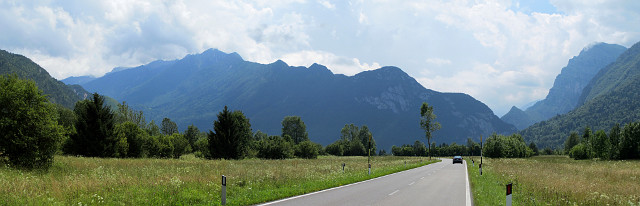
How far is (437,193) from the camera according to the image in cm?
1645

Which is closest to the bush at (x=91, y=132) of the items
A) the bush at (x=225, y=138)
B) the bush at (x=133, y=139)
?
the bush at (x=133, y=139)

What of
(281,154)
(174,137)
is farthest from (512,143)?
(174,137)

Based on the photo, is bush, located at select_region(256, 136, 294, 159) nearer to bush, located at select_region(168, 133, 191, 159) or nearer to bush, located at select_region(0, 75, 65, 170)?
bush, located at select_region(168, 133, 191, 159)

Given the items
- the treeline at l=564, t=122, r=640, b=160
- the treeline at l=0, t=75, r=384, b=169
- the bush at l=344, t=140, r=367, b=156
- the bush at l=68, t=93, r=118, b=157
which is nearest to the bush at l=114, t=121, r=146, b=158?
the treeline at l=0, t=75, r=384, b=169

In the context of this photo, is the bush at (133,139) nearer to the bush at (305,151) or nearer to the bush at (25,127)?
the bush at (25,127)

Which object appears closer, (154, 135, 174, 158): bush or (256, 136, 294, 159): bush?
(154, 135, 174, 158): bush

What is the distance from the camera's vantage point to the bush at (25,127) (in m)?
18.4

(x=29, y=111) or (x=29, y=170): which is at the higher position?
(x=29, y=111)

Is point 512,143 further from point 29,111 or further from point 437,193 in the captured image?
point 29,111

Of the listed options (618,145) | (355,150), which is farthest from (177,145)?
(618,145)

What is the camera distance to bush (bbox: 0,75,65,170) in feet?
60.2

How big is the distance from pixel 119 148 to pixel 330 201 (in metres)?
35.6

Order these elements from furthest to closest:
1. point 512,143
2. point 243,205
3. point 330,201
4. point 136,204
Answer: point 512,143
point 330,201
point 243,205
point 136,204

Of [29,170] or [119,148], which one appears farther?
[119,148]
